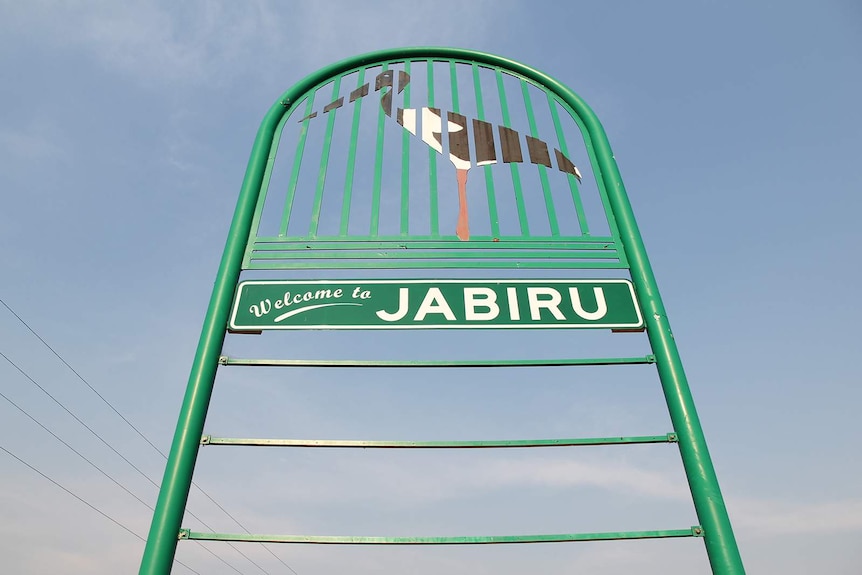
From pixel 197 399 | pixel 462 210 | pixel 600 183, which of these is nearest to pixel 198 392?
pixel 197 399

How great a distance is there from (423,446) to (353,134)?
85.2 inches

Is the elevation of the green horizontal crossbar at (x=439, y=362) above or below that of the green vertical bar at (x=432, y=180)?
below

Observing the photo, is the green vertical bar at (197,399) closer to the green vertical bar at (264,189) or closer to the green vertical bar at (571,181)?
the green vertical bar at (264,189)

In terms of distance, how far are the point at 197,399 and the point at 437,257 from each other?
4.44 feet

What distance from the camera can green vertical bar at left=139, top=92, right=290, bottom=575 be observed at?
201 centimetres

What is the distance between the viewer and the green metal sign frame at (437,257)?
2.06 m

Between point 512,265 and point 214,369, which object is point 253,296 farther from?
point 512,265

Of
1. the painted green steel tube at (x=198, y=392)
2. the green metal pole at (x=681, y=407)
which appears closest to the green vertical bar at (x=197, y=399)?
the painted green steel tube at (x=198, y=392)

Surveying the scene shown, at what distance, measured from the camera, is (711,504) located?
212 centimetres

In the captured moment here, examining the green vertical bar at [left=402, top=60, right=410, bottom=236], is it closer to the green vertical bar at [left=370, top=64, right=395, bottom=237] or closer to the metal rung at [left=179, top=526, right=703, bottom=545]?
the green vertical bar at [left=370, top=64, right=395, bottom=237]

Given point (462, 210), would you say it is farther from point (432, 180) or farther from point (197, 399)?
point (197, 399)

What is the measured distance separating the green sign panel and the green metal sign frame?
0.13 metres

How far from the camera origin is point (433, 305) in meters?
2.65

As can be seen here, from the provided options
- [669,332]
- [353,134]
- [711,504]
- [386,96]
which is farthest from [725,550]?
[386,96]
